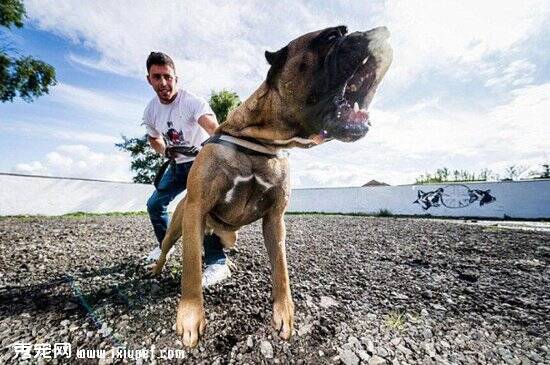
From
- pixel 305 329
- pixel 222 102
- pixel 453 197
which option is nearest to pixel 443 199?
pixel 453 197

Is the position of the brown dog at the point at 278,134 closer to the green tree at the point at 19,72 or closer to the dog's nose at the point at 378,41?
the dog's nose at the point at 378,41

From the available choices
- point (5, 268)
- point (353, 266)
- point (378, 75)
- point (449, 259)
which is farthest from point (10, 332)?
point (449, 259)

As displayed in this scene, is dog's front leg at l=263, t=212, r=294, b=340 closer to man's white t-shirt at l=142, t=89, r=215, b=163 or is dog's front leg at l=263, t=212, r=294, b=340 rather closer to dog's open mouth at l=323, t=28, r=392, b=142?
dog's open mouth at l=323, t=28, r=392, b=142

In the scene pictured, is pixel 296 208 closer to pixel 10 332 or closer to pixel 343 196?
pixel 343 196

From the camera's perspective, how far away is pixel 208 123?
3113 mm

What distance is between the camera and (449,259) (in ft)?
15.6

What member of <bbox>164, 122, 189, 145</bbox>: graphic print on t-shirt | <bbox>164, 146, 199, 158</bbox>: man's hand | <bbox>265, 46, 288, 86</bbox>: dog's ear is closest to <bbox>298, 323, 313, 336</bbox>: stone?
<bbox>265, 46, 288, 86</bbox>: dog's ear

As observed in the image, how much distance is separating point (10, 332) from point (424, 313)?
10.4ft

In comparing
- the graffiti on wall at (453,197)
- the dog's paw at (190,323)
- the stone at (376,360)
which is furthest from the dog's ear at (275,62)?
the graffiti on wall at (453,197)

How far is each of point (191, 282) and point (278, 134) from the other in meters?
1.05

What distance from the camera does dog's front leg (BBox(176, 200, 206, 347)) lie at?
1643 millimetres

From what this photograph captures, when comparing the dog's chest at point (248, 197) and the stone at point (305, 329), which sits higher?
the dog's chest at point (248, 197)

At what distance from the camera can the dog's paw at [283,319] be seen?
6.19ft

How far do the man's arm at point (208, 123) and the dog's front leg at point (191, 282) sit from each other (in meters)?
1.38
